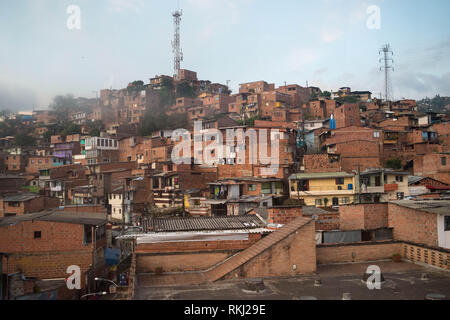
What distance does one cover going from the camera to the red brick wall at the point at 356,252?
11961 mm

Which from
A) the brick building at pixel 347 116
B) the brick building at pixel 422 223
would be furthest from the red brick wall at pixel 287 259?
the brick building at pixel 347 116

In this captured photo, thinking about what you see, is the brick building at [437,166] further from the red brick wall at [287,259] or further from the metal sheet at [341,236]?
the red brick wall at [287,259]

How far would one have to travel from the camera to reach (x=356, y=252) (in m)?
12.2

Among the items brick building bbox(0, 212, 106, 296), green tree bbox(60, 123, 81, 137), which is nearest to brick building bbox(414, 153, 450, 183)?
brick building bbox(0, 212, 106, 296)

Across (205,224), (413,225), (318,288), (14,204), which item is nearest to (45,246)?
(205,224)

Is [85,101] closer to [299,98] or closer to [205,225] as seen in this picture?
[299,98]

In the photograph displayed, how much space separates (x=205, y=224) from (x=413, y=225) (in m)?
7.75

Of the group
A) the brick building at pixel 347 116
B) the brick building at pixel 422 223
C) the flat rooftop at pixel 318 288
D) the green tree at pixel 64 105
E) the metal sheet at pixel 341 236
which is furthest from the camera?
the green tree at pixel 64 105

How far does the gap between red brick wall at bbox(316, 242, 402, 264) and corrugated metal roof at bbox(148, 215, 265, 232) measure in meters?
3.33

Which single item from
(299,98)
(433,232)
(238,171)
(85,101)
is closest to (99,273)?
(433,232)

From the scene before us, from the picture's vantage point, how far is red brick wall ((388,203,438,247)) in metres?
12.0

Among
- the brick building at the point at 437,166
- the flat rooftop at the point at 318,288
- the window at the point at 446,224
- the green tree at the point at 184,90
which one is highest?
the green tree at the point at 184,90

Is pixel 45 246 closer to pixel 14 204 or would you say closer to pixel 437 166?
pixel 14 204

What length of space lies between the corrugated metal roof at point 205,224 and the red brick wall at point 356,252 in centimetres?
333
